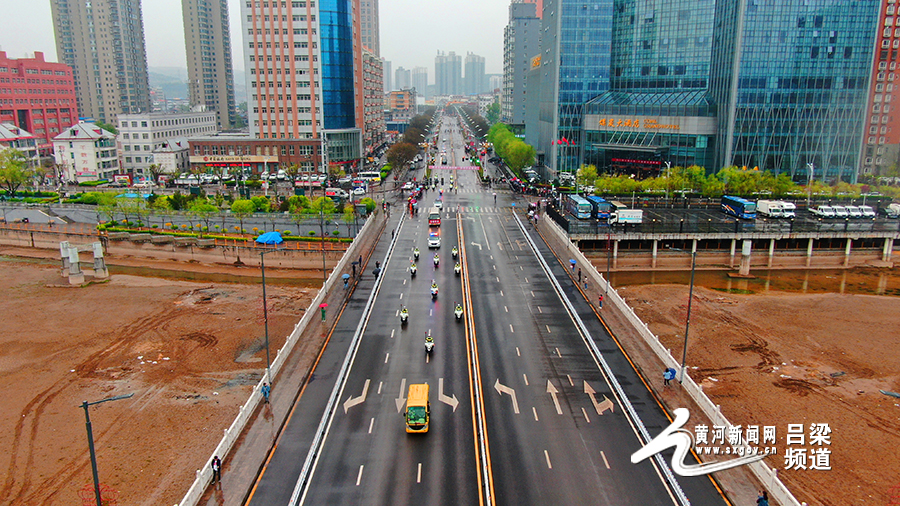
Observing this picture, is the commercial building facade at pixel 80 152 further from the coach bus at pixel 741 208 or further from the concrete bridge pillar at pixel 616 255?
the coach bus at pixel 741 208

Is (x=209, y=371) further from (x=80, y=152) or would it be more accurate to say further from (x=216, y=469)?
(x=80, y=152)

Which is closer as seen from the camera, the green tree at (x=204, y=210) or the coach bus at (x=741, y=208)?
the green tree at (x=204, y=210)

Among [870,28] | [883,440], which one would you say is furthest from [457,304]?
[870,28]

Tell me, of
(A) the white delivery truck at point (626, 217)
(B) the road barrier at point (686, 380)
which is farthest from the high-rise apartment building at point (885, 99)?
(B) the road barrier at point (686, 380)

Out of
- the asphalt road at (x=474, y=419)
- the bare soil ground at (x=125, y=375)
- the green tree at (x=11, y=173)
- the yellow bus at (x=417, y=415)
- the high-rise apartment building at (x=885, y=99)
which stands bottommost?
the bare soil ground at (x=125, y=375)

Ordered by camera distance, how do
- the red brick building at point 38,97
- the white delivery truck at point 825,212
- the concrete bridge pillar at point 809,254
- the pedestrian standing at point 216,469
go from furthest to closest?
the red brick building at point 38,97, the white delivery truck at point 825,212, the concrete bridge pillar at point 809,254, the pedestrian standing at point 216,469

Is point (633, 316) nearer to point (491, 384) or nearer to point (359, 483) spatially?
point (491, 384)

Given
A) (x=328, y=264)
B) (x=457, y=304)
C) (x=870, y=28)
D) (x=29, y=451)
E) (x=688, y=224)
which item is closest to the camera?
(x=29, y=451)
